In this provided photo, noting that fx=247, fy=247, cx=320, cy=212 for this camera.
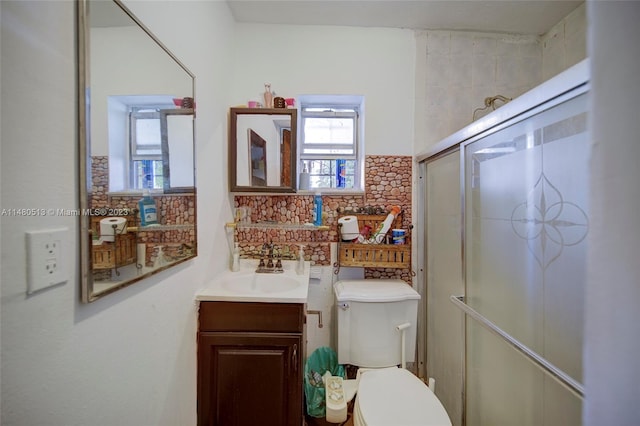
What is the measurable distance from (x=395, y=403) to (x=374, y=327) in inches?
15.0

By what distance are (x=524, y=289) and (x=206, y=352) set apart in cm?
135

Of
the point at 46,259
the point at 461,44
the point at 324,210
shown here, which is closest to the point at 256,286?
the point at 324,210

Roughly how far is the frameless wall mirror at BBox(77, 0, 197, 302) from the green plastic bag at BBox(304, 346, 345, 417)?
1021 mm

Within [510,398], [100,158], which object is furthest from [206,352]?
[510,398]

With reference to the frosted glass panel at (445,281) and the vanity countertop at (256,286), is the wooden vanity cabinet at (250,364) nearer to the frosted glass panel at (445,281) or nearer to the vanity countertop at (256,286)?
the vanity countertop at (256,286)

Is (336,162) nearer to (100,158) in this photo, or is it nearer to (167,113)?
(167,113)

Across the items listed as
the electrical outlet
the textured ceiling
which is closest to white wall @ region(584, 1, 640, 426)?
the electrical outlet

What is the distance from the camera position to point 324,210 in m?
1.67

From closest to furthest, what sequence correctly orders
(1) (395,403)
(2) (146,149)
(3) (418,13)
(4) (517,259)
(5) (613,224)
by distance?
(5) (613,224) < (2) (146,149) < (4) (517,259) < (1) (395,403) < (3) (418,13)

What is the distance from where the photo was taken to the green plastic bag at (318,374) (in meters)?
1.34

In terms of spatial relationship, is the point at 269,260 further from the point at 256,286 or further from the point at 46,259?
the point at 46,259

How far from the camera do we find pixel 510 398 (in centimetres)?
97

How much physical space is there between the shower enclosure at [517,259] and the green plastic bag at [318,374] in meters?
0.65

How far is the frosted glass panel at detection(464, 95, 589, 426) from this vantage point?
0.74 meters
